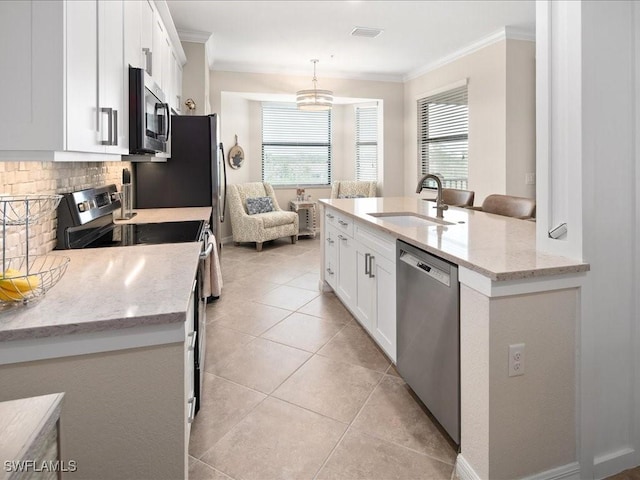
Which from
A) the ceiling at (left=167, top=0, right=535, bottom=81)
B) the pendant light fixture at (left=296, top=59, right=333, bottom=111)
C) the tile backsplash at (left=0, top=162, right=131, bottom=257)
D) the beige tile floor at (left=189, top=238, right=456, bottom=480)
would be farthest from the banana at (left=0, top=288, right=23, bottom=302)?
the pendant light fixture at (left=296, top=59, right=333, bottom=111)

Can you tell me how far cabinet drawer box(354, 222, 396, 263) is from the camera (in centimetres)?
229

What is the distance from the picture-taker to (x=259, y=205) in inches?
262

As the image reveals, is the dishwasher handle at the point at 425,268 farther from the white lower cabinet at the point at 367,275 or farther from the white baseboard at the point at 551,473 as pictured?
the white baseboard at the point at 551,473

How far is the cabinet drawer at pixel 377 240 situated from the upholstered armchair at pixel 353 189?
171 inches

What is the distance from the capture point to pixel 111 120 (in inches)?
66.4

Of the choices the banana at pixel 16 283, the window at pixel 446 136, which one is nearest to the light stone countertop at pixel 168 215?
the banana at pixel 16 283

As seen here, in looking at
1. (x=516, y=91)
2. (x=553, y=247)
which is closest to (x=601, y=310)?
(x=553, y=247)

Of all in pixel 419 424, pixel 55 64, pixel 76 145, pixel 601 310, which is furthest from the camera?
pixel 419 424

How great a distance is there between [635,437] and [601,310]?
0.59 metres

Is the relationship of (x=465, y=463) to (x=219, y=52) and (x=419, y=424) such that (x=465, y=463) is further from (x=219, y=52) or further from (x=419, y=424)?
(x=219, y=52)

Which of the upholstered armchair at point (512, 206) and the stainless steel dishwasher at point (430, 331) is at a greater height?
the upholstered armchair at point (512, 206)

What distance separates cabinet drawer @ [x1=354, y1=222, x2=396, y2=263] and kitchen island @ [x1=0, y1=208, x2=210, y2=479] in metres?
1.38

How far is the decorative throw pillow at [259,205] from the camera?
6574 millimetres

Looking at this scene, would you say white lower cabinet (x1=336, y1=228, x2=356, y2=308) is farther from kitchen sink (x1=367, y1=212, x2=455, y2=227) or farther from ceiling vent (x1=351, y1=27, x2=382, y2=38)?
ceiling vent (x1=351, y1=27, x2=382, y2=38)
